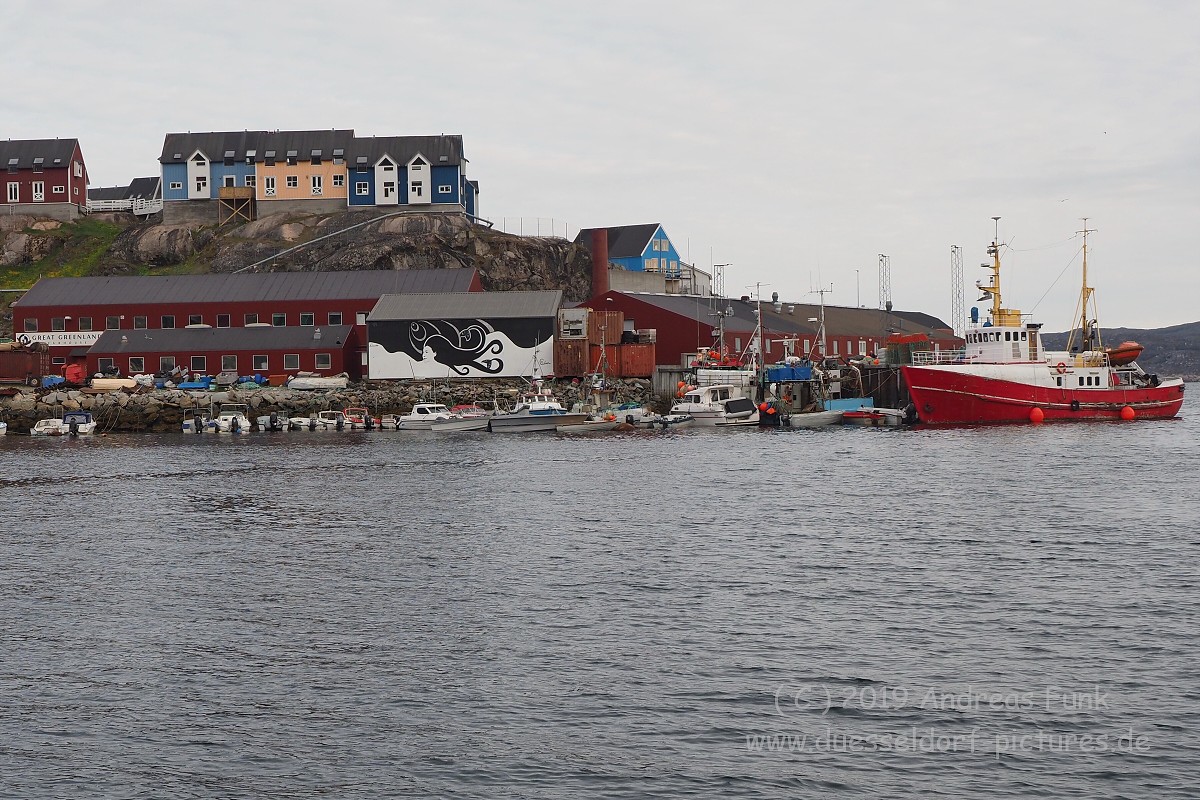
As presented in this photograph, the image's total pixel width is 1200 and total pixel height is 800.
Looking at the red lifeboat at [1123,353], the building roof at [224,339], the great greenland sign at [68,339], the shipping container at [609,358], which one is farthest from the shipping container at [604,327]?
the great greenland sign at [68,339]

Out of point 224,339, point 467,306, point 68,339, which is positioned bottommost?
point 224,339

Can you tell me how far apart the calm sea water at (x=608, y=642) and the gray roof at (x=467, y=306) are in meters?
44.6

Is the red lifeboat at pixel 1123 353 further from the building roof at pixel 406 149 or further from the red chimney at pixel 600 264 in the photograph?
the building roof at pixel 406 149

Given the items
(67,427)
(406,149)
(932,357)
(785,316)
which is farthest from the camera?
(406,149)

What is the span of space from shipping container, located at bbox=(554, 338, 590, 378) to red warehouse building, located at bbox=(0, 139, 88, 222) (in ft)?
207

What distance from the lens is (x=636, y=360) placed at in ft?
296

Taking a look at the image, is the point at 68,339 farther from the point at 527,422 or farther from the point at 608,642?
the point at 608,642

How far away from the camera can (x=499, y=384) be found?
288 feet

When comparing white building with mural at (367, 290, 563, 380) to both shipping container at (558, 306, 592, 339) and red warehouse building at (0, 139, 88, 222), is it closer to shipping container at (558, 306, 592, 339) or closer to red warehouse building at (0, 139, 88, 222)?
shipping container at (558, 306, 592, 339)

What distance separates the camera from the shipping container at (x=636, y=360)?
89750mm

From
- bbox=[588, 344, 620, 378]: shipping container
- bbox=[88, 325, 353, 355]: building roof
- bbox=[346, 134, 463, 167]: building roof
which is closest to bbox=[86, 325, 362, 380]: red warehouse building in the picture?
bbox=[88, 325, 353, 355]: building roof

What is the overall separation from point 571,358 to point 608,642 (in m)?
66.6

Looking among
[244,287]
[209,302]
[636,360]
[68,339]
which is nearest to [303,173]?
[244,287]

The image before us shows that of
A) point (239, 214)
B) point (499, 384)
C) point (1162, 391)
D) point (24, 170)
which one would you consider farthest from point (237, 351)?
point (1162, 391)
